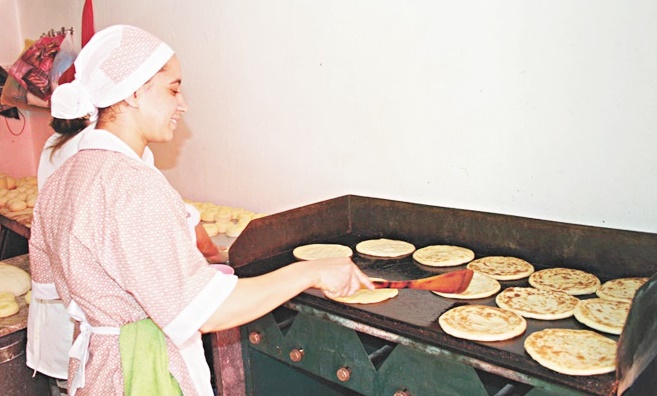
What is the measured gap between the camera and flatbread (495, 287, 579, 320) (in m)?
1.89


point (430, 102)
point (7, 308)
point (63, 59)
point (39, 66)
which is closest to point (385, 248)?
point (430, 102)

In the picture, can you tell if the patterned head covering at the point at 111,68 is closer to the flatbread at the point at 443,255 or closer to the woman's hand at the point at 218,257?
the woman's hand at the point at 218,257

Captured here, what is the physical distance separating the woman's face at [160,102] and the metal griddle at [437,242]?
28.8 inches

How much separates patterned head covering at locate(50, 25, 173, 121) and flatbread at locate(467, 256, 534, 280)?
1.51 metres

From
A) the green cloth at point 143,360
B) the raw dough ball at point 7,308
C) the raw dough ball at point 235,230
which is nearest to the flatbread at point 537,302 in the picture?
the green cloth at point 143,360

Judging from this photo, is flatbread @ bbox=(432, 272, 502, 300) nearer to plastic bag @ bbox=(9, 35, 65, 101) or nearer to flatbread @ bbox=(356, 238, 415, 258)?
flatbread @ bbox=(356, 238, 415, 258)

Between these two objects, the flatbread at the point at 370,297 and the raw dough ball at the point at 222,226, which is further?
the raw dough ball at the point at 222,226

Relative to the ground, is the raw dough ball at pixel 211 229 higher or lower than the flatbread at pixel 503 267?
lower

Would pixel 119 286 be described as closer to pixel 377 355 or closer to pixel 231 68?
pixel 377 355

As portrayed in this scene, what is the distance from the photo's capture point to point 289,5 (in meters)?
3.14

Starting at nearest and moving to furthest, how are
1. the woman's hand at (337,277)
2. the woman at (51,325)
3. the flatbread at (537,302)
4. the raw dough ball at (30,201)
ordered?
the woman's hand at (337,277) < the flatbread at (537,302) < the woman at (51,325) < the raw dough ball at (30,201)

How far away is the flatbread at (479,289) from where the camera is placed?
2.06m

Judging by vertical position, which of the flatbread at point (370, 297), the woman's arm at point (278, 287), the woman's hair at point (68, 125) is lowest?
the flatbread at point (370, 297)

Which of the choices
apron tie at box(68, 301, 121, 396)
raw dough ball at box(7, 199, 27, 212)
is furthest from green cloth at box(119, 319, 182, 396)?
raw dough ball at box(7, 199, 27, 212)
